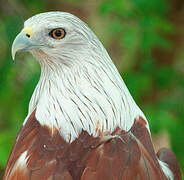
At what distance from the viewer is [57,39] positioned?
3.09 meters

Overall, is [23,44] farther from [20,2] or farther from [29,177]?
[20,2]

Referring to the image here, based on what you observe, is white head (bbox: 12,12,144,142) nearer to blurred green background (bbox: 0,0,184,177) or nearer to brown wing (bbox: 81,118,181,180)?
brown wing (bbox: 81,118,181,180)

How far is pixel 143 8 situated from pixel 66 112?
8.45ft

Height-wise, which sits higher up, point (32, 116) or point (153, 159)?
point (32, 116)

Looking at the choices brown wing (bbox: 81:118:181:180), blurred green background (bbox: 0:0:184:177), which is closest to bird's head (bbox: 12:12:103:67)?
brown wing (bbox: 81:118:181:180)

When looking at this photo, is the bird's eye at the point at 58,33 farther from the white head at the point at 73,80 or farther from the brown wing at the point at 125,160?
the brown wing at the point at 125,160

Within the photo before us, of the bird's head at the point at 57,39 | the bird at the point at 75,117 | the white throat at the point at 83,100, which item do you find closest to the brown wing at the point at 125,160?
the bird at the point at 75,117

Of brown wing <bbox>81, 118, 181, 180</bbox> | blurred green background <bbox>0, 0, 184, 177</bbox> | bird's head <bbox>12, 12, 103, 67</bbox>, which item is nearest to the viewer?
A: brown wing <bbox>81, 118, 181, 180</bbox>

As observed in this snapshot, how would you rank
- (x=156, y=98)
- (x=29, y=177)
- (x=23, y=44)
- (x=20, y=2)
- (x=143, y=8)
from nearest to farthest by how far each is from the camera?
(x=29, y=177)
(x=23, y=44)
(x=143, y=8)
(x=20, y=2)
(x=156, y=98)

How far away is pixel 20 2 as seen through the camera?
6.04 metres

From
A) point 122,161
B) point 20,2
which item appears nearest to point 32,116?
point 122,161

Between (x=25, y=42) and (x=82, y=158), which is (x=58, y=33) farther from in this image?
(x=82, y=158)

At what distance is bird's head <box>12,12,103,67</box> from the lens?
3.03 meters

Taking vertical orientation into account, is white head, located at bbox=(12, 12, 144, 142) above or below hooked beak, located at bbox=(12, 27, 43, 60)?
below
